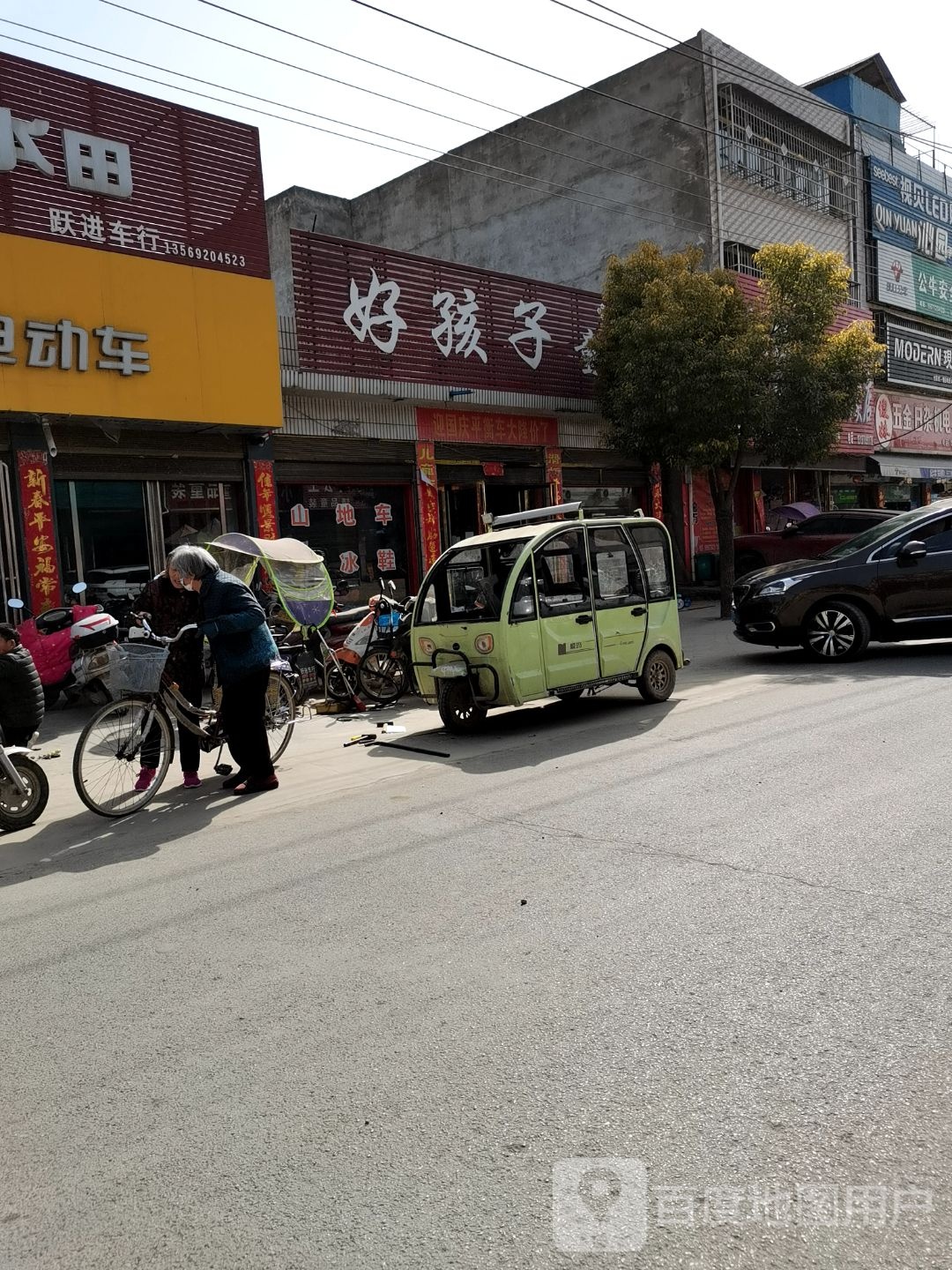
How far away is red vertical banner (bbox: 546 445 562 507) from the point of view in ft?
66.7

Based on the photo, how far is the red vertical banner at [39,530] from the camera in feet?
39.8

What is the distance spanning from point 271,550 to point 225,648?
13.2 ft

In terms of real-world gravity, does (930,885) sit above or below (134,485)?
below

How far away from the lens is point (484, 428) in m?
19.0

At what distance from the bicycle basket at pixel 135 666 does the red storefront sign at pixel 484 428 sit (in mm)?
11594

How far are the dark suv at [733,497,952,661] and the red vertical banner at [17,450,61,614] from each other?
8.55 m

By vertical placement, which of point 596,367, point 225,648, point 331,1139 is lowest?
point 331,1139

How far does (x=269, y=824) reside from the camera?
6.38 metres

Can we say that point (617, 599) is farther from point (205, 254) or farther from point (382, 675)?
point (205, 254)

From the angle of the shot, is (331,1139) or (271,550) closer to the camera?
(331,1139)

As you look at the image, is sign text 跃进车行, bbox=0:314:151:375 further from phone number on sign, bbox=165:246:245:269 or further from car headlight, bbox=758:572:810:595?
car headlight, bbox=758:572:810:595

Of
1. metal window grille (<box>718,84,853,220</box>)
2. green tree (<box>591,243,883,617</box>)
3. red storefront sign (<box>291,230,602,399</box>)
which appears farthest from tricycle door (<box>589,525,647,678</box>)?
metal window grille (<box>718,84,853,220</box>)

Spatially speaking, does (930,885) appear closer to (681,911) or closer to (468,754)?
(681,911)

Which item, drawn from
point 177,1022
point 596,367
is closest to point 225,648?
point 177,1022
